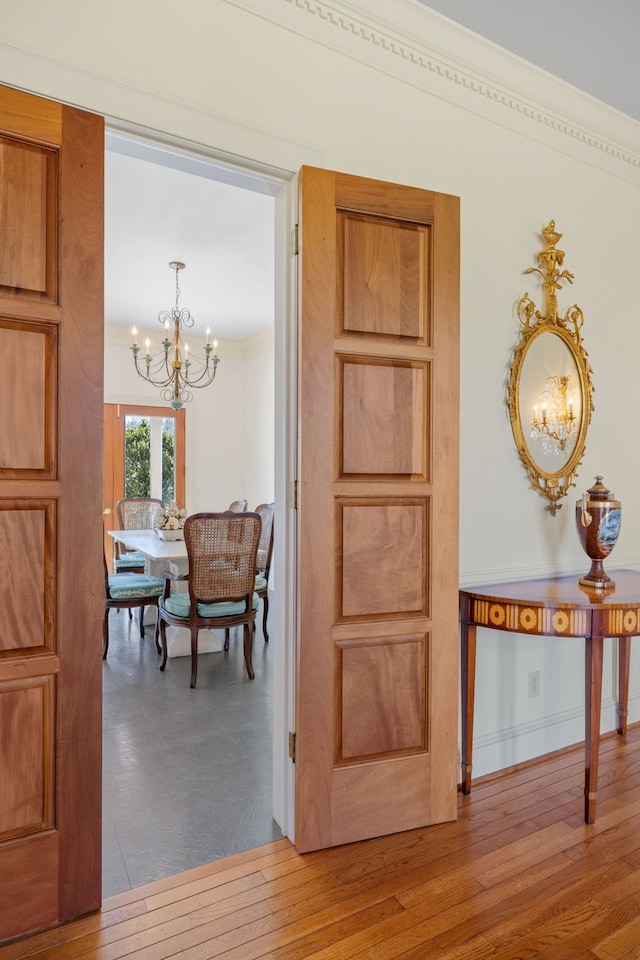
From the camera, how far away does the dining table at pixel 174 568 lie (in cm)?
400

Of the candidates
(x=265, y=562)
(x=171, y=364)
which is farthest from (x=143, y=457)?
(x=265, y=562)

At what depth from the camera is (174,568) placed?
404cm

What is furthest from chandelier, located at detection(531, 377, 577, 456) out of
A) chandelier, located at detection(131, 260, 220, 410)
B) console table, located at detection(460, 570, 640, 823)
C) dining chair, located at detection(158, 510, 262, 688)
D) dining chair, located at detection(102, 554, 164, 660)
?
chandelier, located at detection(131, 260, 220, 410)

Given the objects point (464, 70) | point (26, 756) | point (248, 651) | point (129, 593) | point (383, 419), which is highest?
point (464, 70)

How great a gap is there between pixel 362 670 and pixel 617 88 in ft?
9.26

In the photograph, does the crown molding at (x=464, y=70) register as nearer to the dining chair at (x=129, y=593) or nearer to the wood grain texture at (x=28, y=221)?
the wood grain texture at (x=28, y=221)

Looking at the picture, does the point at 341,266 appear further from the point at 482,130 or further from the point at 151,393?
the point at 151,393

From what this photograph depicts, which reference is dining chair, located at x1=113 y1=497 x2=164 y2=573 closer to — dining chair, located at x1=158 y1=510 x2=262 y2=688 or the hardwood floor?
dining chair, located at x1=158 y1=510 x2=262 y2=688

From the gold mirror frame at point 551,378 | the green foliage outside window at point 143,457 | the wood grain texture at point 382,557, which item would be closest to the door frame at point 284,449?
the wood grain texture at point 382,557

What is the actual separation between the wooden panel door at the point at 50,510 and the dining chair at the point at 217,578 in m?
1.88

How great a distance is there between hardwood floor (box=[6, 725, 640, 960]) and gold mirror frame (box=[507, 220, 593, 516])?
1366mm

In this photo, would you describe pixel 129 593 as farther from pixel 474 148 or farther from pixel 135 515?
pixel 474 148

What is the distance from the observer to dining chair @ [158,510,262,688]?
362cm

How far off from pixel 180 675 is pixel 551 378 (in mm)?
2922
